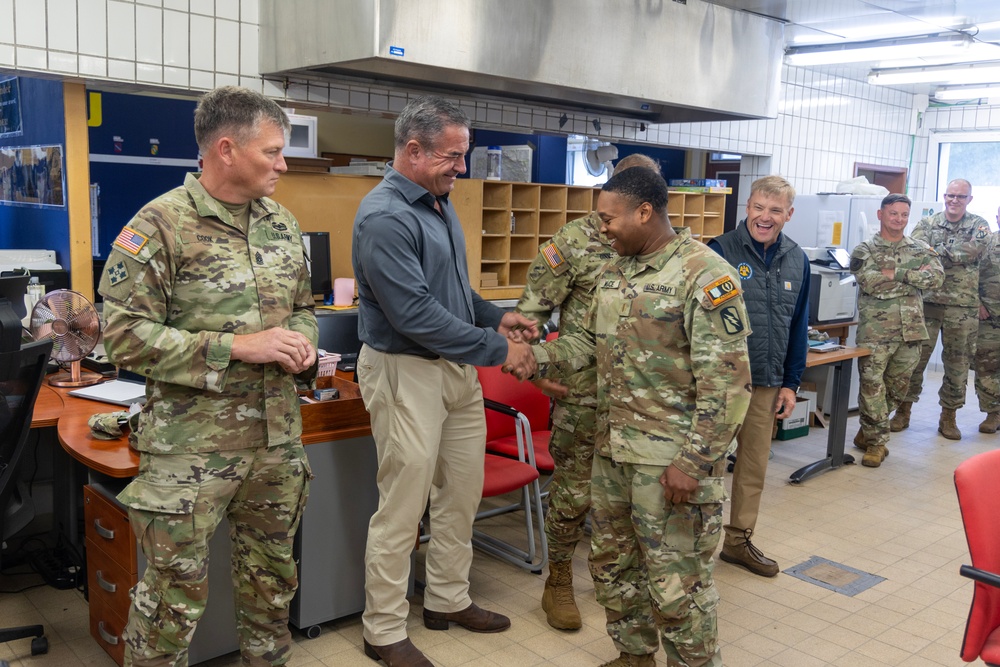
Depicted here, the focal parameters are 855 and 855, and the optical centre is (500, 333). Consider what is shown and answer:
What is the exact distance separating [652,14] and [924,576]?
332cm

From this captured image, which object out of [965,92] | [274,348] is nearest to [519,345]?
[274,348]

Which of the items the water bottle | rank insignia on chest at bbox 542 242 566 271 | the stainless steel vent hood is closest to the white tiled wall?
the stainless steel vent hood

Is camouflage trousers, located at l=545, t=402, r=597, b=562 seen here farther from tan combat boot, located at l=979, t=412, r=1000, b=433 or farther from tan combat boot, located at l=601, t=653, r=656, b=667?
tan combat boot, located at l=979, t=412, r=1000, b=433

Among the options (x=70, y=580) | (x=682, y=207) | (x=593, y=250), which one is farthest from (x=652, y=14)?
(x=70, y=580)

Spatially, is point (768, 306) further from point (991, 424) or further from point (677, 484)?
point (991, 424)

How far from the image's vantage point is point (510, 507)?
403cm

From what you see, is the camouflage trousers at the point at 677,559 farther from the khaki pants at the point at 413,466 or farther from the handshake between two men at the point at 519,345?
the khaki pants at the point at 413,466

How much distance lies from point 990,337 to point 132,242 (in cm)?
637

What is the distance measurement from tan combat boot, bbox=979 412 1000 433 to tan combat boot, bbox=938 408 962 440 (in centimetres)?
26

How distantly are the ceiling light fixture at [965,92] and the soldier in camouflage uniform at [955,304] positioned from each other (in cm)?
255

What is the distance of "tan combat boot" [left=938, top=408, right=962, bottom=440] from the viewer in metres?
6.19

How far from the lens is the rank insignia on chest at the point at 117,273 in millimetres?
2064

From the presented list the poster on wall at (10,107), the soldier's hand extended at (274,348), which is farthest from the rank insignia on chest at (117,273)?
the poster on wall at (10,107)

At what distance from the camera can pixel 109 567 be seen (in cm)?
270
